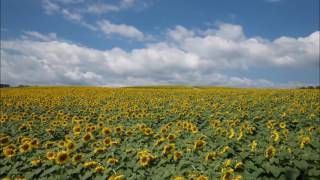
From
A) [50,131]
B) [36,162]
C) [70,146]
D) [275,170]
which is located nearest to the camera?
[275,170]

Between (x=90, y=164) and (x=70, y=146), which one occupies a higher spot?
(x=70, y=146)

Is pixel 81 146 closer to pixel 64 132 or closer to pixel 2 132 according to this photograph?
pixel 64 132

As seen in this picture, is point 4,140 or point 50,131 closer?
point 4,140

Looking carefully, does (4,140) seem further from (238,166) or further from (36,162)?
(238,166)

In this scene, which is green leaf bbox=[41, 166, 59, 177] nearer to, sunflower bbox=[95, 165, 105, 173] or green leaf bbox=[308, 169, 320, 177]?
sunflower bbox=[95, 165, 105, 173]

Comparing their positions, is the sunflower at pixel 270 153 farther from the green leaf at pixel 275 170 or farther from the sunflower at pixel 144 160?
the sunflower at pixel 144 160

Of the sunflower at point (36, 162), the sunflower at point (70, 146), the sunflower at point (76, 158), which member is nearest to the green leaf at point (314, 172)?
the sunflower at point (76, 158)

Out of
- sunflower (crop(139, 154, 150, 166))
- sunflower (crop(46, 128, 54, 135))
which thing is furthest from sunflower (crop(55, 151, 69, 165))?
sunflower (crop(46, 128, 54, 135))

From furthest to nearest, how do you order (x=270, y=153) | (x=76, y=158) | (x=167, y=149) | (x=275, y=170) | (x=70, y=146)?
(x=70, y=146)
(x=167, y=149)
(x=76, y=158)
(x=270, y=153)
(x=275, y=170)

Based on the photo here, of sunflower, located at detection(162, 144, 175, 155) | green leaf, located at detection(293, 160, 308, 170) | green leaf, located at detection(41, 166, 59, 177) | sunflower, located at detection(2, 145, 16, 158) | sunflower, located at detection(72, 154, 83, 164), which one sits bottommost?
green leaf, located at detection(41, 166, 59, 177)

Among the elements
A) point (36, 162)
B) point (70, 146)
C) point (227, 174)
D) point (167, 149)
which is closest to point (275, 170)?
point (227, 174)

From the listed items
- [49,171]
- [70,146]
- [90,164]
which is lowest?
[49,171]

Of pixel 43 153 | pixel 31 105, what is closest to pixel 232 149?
pixel 43 153

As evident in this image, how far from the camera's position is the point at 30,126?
33.7 ft
